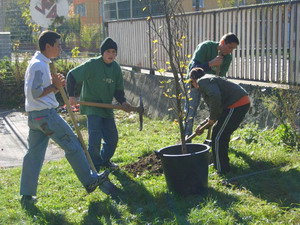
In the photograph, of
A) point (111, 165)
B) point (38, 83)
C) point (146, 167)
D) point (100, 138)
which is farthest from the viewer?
point (111, 165)

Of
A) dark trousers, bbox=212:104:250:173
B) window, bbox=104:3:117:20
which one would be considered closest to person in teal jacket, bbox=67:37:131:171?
dark trousers, bbox=212:104:250:173

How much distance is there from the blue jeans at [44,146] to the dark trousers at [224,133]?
5.14 ft

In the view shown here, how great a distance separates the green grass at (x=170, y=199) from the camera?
4676 mm

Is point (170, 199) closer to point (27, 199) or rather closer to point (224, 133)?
point (224, 133)

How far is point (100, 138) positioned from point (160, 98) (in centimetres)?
433

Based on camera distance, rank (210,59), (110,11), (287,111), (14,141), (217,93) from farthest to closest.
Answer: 1. (110,11)
2. (14,141)
3. (210,59)
4. (287,111)
5. (217,93)

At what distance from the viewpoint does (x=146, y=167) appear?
6367 millimetres

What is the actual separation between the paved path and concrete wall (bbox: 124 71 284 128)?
228 centimetres

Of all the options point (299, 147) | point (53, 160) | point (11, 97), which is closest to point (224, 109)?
point (299, 147)

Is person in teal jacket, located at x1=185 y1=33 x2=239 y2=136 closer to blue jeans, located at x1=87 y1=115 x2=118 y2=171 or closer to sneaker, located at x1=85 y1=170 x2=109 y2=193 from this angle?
blue jeans, located at x1=87 y1=115 x2=118 y2=171

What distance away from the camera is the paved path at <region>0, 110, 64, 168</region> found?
802 cm

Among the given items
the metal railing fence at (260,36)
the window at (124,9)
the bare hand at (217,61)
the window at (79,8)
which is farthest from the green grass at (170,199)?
the window at (79,8)

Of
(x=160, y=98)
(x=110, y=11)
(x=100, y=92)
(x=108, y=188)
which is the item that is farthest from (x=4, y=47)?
(x=108, y=188)

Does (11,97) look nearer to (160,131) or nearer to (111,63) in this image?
(160,131)
